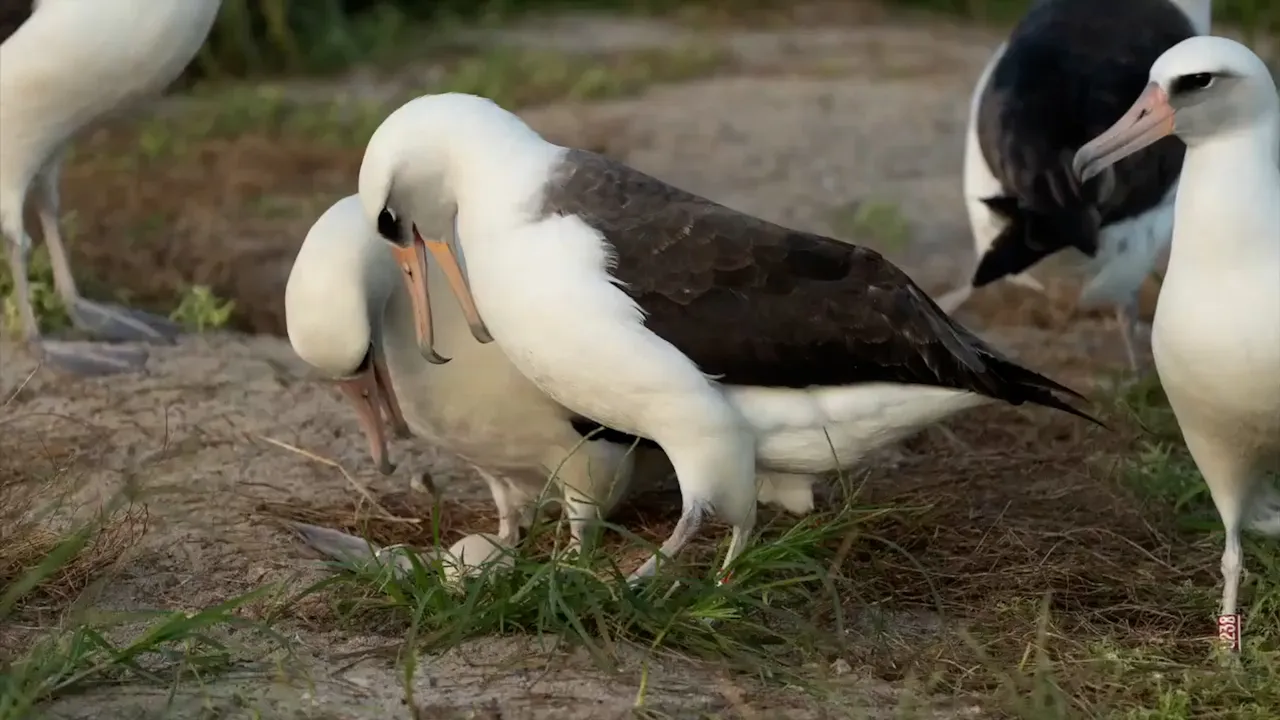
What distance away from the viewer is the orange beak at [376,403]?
4.27 m

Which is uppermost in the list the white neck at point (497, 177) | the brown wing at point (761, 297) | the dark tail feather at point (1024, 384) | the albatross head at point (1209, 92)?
the albatross head at point (1209, 92)

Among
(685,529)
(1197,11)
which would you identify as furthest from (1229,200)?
(1197,11)

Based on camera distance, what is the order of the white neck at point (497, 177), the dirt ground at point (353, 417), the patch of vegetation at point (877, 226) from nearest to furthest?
the dirt ground at point (353, 417)
the white neck at point (497, 177)
the patch of vegetation at point (877, 226)

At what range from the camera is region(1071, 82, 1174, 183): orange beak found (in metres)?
3.71

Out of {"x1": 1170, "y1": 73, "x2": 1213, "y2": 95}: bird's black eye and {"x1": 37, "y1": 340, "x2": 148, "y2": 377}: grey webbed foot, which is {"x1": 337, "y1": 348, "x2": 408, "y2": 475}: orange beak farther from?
{"x1": 1170, "y1": 73, "x2": 1213, "y2": 95}: bird's black eye

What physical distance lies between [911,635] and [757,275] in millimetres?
859

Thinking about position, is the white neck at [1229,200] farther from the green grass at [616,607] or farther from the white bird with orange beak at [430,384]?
the white bird with orange beak at [430,384]

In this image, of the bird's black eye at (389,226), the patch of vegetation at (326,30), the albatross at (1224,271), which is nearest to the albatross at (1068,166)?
the albatross at (1224,271)

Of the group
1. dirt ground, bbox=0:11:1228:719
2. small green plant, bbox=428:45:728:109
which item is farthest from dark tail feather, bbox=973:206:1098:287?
small green plant, bbox=428:45:728:109

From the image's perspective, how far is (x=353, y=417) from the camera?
520 cm

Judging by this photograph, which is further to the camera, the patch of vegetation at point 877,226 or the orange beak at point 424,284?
the patch of vegetation at point 877,226

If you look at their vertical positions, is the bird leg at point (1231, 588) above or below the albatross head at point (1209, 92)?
below

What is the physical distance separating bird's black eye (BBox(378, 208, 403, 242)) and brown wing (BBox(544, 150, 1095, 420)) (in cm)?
36

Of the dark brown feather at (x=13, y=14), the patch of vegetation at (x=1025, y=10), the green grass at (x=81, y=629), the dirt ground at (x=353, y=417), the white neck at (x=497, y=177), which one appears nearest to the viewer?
the green grass at (x=81, y=629)
